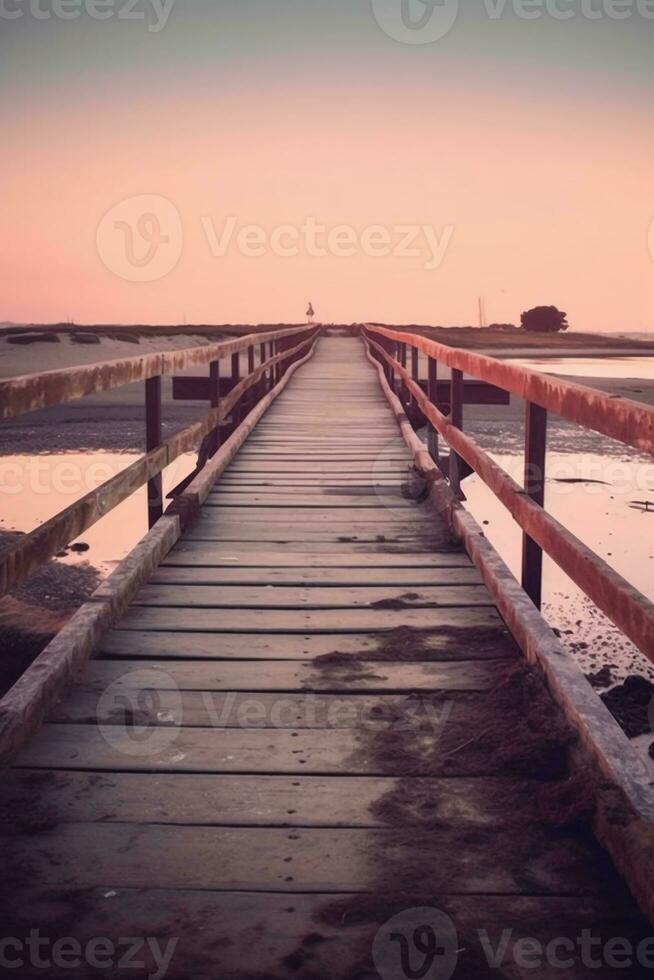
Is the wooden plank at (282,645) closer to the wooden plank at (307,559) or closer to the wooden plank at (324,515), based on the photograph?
the wooden plank at (307,559)

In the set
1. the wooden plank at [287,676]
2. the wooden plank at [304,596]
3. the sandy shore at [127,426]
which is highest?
the wooden plank at [304,596]

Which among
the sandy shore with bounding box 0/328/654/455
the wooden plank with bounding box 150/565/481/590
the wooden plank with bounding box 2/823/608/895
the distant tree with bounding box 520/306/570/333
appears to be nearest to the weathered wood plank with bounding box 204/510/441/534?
the wooden plank with bounding box 150/565/481/590

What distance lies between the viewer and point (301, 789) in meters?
2.45

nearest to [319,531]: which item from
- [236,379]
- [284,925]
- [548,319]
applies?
[284,925]

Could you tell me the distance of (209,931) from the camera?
1886 mm

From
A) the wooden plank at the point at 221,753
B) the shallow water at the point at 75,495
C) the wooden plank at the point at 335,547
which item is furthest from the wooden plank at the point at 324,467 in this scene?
the wooden plank at the point at 221,753

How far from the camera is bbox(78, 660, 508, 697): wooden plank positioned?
306cm

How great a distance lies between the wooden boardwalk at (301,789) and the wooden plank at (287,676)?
0.03 ft

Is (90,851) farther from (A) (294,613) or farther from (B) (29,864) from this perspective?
(A) (294,613)

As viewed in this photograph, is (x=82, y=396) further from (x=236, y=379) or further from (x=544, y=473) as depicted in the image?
(x=236, y=379)

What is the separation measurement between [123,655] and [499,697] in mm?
1281
